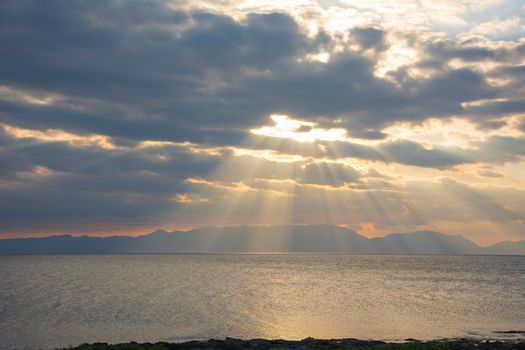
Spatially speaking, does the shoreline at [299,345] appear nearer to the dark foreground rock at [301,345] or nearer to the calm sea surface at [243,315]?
the dark foreground rock at [301,345]

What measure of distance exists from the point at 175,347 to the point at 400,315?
136 feet

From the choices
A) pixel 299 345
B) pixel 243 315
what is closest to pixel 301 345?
pixel 299 345

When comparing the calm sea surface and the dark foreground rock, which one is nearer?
the dark foreground rock

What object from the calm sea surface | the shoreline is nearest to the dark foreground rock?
the shoreline

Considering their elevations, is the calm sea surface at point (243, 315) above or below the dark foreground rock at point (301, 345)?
below

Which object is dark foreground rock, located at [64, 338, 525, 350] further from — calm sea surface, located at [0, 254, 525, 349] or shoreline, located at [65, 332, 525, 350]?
calm sea surface, located at [0, 254, 525, 349]

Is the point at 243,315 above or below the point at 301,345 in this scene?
below

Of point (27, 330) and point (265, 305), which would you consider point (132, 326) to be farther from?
point (265, 305)

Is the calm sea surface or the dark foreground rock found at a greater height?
the dark foreground rock

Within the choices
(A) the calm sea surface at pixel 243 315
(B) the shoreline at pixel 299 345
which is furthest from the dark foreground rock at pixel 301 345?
(A) the calm sea surface at pixel 243 315

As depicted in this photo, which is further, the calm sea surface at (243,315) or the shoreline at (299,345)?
the calm sea surface at (243,315)

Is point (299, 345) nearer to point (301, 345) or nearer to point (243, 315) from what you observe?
point (301, 345)

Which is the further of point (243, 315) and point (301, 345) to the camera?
point (243, 315)

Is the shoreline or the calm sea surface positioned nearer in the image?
the shoreline
